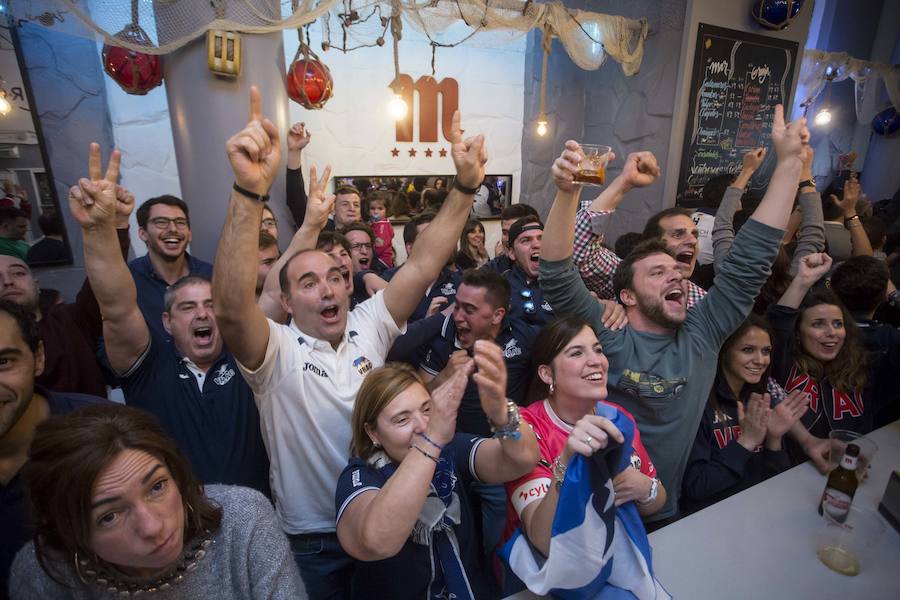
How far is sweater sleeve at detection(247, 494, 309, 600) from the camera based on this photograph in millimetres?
1107

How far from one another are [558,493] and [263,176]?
1.14 metres

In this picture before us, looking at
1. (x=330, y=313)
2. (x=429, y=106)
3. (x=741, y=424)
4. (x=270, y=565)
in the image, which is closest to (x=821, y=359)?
(x=741, y=424)

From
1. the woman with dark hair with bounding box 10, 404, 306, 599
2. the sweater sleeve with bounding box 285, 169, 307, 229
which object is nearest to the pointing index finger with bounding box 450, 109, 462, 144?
the woman with dark hair with bounding box 10, 404, 306, 599

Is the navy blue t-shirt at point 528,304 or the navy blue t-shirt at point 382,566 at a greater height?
the navy blue t-shirt at point 528,304

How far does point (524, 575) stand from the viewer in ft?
4.04

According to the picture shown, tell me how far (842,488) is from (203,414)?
7.14 ft

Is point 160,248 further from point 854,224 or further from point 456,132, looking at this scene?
point 854,224

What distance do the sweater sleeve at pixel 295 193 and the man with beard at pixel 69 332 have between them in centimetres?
162

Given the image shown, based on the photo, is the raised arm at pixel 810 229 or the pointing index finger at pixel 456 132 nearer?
the pointing index finger at pixel 456 132

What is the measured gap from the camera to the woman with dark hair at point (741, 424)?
1.81 m

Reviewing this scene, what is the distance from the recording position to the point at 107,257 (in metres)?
1.48

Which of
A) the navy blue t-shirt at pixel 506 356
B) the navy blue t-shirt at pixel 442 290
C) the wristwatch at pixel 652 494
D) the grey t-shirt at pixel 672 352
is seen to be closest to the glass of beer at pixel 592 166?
the grey t-shirt at pixel 672 352

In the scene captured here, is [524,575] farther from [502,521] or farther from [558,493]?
[502,521]

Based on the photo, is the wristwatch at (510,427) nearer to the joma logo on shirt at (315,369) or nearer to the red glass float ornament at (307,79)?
the joma logo on shirt at (315,369)
